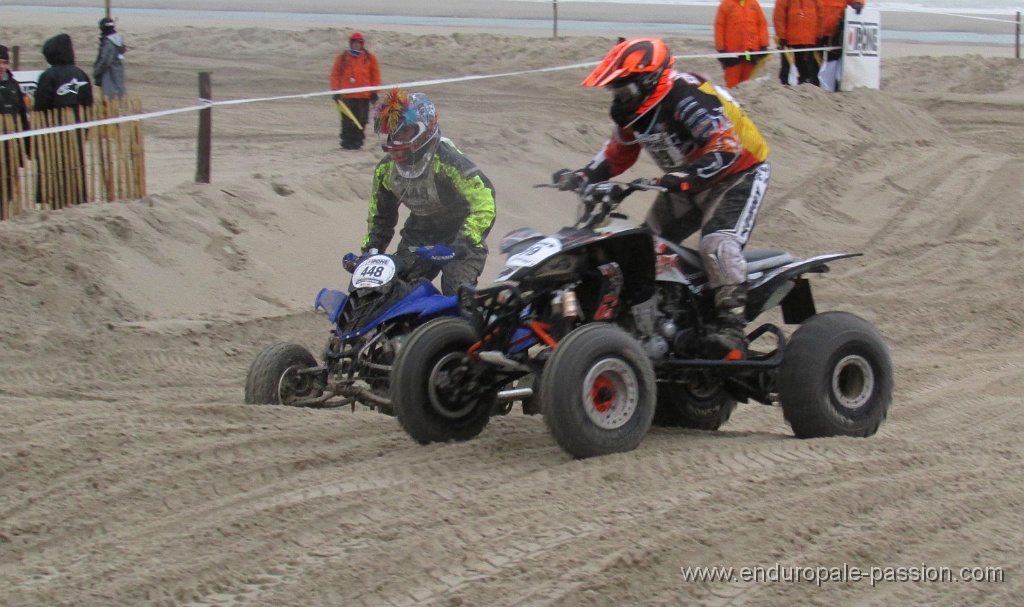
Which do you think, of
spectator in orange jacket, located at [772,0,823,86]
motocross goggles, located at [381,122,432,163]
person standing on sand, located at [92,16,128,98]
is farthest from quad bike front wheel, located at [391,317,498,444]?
spectator in orange jacket, located at [772,0,823,86]

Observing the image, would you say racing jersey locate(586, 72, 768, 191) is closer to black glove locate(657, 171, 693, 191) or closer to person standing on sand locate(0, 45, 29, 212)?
black glove locate(657, 171, 693, 191)

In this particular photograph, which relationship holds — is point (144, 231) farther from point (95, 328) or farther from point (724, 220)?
point (724, 220)

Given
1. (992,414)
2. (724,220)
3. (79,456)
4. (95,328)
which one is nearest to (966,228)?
(992,414)

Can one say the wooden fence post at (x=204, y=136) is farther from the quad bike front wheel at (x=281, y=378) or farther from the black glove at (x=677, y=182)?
the black glove at (x=677, y=182)

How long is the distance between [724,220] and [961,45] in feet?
85.4

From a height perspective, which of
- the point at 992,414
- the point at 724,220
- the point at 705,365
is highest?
the point at 724,220

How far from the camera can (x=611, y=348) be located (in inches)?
212

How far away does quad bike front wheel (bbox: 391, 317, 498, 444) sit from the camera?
570 cm

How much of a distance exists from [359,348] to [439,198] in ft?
4.80

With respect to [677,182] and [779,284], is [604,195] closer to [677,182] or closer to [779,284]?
[677,182]

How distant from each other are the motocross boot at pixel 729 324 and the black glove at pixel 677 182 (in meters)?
0.57

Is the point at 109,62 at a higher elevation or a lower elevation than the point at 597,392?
higher

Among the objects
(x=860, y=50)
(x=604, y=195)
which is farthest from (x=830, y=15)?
(x=604, y=195)

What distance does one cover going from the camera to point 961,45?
29.6 m
